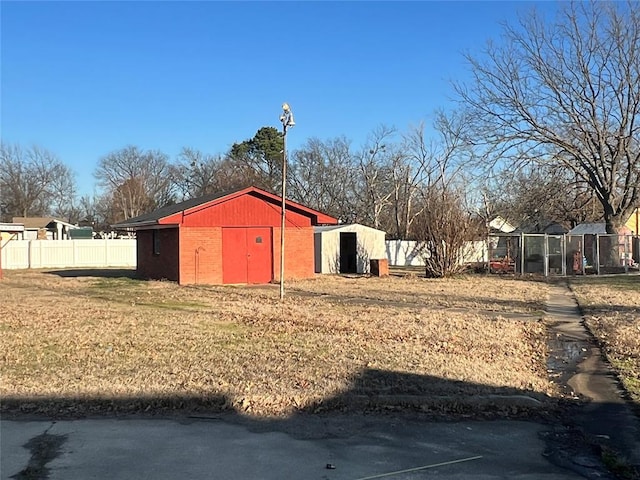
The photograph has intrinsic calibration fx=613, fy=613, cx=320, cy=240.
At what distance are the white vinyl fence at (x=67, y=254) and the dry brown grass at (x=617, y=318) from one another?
1191 inches

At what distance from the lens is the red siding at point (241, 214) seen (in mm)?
23906

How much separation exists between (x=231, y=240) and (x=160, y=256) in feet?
11.3

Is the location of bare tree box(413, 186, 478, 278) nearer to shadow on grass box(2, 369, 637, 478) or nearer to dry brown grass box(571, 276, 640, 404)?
dry brown grass box(571, 276, 640, 404)

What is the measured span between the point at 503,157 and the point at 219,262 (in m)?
16.3

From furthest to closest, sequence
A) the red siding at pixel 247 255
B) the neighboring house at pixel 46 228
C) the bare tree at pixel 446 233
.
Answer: the neighboring house at pixel 46 228 < the bare tree at pixel 446 233 < the red siding at pixel 247 255

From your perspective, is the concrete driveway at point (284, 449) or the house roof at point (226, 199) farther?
the house roof at point (226, 199)

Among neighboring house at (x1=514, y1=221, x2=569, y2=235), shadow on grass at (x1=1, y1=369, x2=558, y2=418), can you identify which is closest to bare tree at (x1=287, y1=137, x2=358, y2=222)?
neighboring house at (x1=514, y1=221, x2=569, y2=235)

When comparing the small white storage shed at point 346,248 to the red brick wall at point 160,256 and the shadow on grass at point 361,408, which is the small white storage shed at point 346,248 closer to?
the red brick wall at point 160,256

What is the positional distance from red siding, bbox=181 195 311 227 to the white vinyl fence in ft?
69.2

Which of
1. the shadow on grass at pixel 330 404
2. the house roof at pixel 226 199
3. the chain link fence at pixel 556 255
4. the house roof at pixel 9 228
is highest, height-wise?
the house roof at pixel 226 199

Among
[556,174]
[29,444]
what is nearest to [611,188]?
[556,174]

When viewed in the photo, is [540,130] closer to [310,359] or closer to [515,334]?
[515,334]

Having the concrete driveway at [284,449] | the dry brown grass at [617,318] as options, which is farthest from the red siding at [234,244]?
the concrete driveway at [284,449]

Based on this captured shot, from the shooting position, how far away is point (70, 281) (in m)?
25.6
